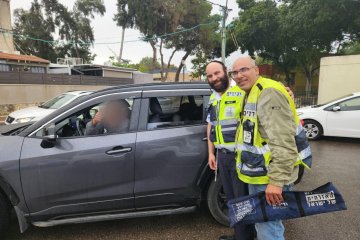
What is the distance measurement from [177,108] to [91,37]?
39572 mm

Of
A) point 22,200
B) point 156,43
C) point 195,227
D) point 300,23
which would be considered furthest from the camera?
point 156,43

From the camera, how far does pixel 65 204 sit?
118 inches

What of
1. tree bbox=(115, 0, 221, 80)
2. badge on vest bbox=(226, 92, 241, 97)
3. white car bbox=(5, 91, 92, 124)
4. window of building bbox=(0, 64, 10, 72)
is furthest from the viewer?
tree bbox=(115, 0, 221, 80)

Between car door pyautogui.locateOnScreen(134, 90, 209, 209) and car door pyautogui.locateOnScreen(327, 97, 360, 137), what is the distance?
578 cm

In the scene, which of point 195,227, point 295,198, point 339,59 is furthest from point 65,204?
point 339,59

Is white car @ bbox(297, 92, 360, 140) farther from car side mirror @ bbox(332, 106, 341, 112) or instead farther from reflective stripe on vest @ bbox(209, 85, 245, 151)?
A: reflective stripe on vest @ bbox(209, 85, 245, 151)

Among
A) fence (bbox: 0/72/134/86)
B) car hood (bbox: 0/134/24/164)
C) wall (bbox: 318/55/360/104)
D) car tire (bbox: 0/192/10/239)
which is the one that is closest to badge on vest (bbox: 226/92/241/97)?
car hood (bbox: 0/134/24/164)

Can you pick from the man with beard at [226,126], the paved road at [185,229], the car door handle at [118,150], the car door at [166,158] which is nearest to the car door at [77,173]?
the car door handle at [118,150]

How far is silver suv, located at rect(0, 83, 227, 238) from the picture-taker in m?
2.95

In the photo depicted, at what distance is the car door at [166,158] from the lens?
3086 millimetres

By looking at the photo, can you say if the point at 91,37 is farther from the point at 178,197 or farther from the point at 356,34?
the point at 178,197

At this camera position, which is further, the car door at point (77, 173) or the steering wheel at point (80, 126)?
the steering wheel at point (80, 126)

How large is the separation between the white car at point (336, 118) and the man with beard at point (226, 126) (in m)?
5.95

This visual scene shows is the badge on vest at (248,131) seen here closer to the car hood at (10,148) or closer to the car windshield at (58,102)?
the car hood at (10,148)
